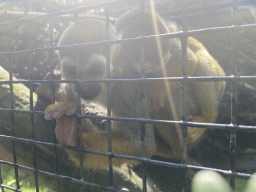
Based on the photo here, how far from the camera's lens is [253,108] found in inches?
134

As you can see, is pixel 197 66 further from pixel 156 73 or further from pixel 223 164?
pixel 223 164

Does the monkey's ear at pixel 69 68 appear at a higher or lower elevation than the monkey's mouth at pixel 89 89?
higher

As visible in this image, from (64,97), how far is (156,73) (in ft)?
2.79

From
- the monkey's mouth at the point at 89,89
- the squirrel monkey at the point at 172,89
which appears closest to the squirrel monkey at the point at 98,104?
the monkey's mouth at the point at 89,89

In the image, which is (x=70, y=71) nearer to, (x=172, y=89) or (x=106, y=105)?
(x=106, y=105)

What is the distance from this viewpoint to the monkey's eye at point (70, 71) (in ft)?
5.98

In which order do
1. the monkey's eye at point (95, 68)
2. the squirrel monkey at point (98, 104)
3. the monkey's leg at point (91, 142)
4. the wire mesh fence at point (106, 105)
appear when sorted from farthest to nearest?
the monkey's eye at point (95, 68) < the squirrel monkey at point (98, 104) < the monkey's leg at point (91, 142) < the wire mesh fence at point (106, 105)

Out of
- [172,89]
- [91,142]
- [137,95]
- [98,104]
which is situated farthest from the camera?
[172,89]

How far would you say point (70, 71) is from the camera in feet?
6.02

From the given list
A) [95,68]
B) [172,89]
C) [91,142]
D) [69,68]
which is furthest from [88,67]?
[172,89]

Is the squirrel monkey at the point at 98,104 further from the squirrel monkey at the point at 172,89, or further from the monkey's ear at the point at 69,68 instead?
the squirrel monkey at the point at 172,89

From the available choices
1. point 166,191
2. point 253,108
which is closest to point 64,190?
point 166,191

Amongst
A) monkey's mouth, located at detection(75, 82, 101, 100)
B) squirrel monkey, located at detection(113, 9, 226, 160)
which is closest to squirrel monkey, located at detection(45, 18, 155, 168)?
monkey's mouth, located at detection(75, 82, 101, 100)

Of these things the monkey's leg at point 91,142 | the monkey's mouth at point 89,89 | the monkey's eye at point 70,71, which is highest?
the monkey's eye at point 70,71
